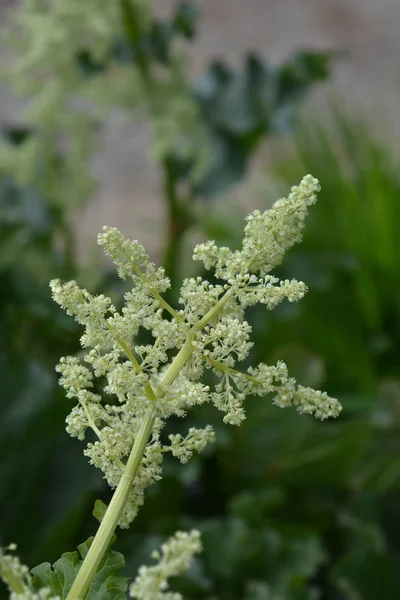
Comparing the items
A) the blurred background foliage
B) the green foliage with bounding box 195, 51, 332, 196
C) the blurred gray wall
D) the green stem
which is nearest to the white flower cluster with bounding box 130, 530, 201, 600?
the green stem

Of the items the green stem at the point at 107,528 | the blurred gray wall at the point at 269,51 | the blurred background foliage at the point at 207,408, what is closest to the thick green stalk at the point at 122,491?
the green stem at the point at 107,528

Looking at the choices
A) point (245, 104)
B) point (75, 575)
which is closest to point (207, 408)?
point (245, 104)

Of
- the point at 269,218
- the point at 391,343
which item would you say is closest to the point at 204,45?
the point at 391,343

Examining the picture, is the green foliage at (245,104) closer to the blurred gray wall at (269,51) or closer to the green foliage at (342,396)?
the green foliage at (342,396)

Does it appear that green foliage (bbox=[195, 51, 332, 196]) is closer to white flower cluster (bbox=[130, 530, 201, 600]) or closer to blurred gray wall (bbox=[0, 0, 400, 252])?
white flower cluster (bbox=[130, 530, 201, 600])

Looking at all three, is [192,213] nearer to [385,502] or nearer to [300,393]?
[385,502]
